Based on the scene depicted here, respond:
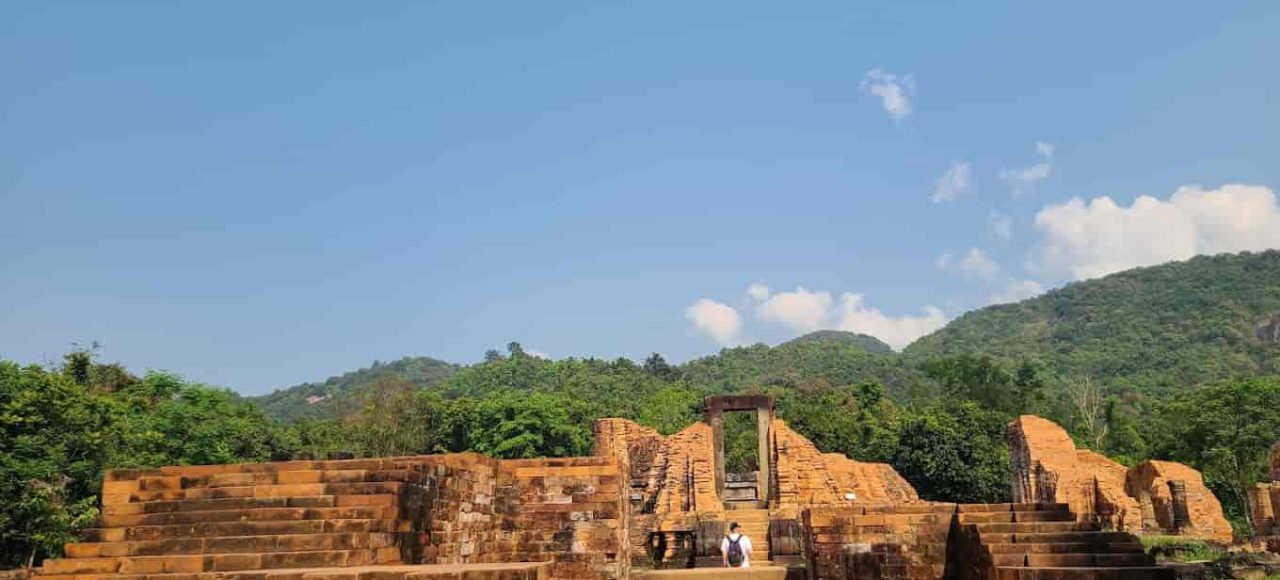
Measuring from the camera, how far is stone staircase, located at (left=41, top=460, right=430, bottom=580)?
8.30 metres

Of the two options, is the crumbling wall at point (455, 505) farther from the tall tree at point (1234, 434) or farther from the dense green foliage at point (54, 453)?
the tall tree at point (1234, 434)

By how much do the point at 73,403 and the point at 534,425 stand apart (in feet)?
82.6

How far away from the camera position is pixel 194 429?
2778 cm

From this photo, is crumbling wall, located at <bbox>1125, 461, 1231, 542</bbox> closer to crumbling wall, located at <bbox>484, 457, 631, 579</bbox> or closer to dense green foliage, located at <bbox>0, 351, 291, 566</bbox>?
crumbling wall, located at <bbox>484, 457, 631, 579</bbox>

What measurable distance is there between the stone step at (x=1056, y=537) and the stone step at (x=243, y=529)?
6431 millimetres

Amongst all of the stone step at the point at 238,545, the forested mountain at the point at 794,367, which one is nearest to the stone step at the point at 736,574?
the stone step at the point at 238,545

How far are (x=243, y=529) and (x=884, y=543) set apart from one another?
24.0ft

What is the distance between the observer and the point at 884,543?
1095 centimetres

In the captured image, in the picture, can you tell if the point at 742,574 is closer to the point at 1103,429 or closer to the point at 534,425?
the point at 534,425

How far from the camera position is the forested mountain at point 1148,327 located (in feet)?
237

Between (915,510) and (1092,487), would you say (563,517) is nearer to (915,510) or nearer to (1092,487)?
(915,510)

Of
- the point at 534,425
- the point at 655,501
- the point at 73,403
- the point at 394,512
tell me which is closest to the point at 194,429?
the point at 73,403

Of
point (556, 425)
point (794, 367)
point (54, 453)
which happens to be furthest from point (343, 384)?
point (54, 453)

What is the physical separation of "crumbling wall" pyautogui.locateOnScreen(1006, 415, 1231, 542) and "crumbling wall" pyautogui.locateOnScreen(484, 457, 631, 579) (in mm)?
15655
